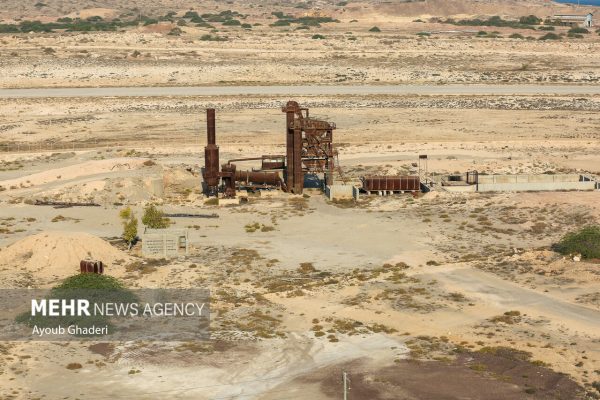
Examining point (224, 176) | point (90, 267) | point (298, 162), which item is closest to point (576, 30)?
point (298, 162)

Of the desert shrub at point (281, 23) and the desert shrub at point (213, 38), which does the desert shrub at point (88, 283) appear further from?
the desert shrub at point (281, 23)

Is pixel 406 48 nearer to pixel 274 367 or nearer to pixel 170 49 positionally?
pixel 170 49

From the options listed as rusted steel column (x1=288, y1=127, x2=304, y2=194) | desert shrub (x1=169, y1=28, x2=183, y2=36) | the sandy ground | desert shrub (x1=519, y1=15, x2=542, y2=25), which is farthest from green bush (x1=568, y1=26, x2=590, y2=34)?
rusted steel column (x1=288, y1=127, x2=304, y2=194)

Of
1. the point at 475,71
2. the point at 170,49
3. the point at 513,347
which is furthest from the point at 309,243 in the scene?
the point at 170,49

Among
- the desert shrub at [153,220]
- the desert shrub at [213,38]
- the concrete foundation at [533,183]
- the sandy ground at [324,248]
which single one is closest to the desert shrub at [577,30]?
the sandy ground at [324,248]

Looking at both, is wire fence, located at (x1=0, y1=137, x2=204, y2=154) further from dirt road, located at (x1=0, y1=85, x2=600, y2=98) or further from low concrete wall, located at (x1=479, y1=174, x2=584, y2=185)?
low concrete wall, located at (x1=479, y1=174, x2=584, y2=185)

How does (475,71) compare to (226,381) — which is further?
(475,71)
